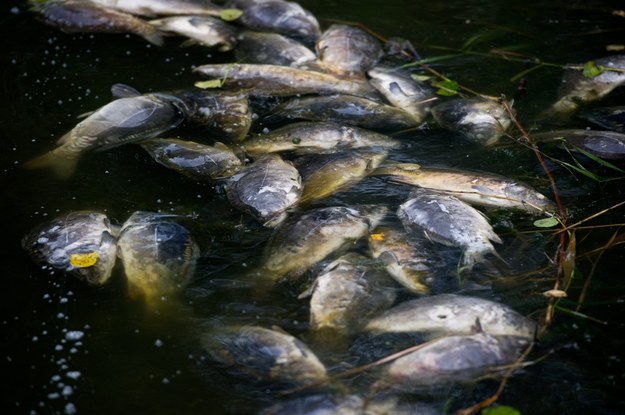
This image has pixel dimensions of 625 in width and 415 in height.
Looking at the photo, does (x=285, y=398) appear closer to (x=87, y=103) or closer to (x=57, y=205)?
(x=57, y=205)

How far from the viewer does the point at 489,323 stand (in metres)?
3.48

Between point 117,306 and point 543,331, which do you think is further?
point 117,306

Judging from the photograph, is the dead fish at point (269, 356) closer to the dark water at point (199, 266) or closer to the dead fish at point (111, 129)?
the dark water at point (199, 266)

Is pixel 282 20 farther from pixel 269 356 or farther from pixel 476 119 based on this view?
pixel 269 356

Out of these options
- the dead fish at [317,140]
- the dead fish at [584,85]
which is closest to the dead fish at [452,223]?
the dead fish at [317,140]

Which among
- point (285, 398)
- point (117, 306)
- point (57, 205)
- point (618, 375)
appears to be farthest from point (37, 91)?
point (618, 375)

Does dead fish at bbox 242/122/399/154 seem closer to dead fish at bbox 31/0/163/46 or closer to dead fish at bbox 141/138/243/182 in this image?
dead fish at bbox 141/138/243/182

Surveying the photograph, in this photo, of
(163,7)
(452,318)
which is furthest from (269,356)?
(163,7)

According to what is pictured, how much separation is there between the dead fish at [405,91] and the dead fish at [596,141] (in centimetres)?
101

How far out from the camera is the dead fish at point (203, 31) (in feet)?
21.8

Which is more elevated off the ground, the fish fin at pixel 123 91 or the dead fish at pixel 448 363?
the fish fin at pixel 123 91

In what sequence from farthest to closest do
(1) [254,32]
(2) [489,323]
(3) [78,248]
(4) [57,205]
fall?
1. (1) [254,32]
2. (4) [57,205]
3. (3) [78,248]
4. (2) [489,323]

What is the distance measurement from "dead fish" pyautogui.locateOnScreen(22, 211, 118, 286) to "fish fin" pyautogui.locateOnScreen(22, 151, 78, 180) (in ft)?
2.35

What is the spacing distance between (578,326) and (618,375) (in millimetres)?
335
